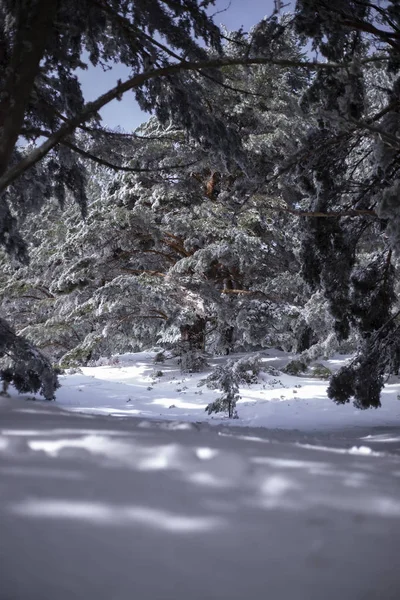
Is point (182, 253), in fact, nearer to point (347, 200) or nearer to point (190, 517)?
point (347, 200)

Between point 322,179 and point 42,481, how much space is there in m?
4.33

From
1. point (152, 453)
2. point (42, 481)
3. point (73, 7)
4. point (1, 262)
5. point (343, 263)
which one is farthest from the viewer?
point (1, 262)

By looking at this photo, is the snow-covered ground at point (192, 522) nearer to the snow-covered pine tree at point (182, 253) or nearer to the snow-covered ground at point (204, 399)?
the snow-covered ground at point (204, 399)

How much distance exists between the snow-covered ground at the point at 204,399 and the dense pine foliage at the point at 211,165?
0.73 metres

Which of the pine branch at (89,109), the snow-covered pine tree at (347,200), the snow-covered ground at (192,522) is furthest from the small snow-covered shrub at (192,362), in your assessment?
the snow-covered ground at (192,522)

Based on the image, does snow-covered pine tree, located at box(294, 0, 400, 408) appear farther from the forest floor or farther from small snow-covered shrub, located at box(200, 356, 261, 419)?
the forest floor

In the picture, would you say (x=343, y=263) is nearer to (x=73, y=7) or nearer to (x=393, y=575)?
(x=73, y=7)

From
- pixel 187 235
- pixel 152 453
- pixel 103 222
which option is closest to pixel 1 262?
pixel 103 222

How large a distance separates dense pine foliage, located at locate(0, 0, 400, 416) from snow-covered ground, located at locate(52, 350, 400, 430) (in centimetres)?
73

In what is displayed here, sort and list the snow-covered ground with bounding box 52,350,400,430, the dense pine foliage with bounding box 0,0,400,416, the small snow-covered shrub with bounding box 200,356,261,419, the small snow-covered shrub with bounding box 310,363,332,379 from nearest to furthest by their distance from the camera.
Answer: the dense pine foliage with bounding box 0,0,400,416, the small snow-covered shrub with bounding box 200,356,261,419, the snow-covered ground with bounding box 52,350,400,430, the small snow-covered shrub with bounding box 310,363,332,379

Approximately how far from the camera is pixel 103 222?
11.1 metres

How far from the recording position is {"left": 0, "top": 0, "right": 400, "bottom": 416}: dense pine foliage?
366cm

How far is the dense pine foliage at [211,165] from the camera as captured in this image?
366cm

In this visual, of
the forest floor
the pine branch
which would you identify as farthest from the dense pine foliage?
the forest floor
